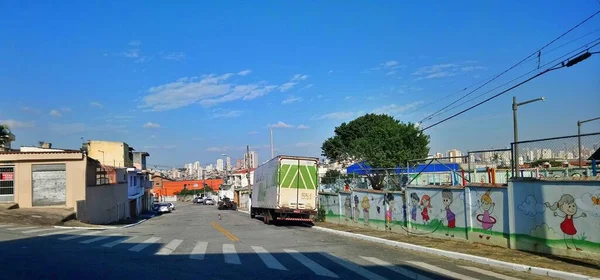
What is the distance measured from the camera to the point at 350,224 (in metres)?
26.6

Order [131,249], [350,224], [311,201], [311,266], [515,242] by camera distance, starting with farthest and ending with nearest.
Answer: [311,201] → [350,224] → [131,249] → [515,242] → [311,266]

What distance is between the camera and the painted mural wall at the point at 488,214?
14562 mm

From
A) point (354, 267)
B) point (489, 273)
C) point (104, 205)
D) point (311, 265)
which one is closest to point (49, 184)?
point (104, 205)

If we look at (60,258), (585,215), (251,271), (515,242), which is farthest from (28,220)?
(585,215)

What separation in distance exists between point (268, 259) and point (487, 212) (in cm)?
709

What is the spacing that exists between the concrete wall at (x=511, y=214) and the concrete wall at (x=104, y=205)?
21643mm

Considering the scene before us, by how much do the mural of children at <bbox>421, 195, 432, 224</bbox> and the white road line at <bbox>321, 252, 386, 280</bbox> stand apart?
5933 mm

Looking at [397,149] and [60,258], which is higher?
[397,149]

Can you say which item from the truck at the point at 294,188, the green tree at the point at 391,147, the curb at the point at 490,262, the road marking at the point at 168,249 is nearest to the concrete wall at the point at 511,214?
the curb at the point at 490,262

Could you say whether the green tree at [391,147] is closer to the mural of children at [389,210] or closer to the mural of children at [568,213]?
the mural of children at [389,210]

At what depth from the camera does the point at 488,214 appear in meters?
15.2

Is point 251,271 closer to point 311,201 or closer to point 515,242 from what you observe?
point 515,242

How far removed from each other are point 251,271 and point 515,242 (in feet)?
25.8

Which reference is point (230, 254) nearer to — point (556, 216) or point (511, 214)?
point (511, 214)
